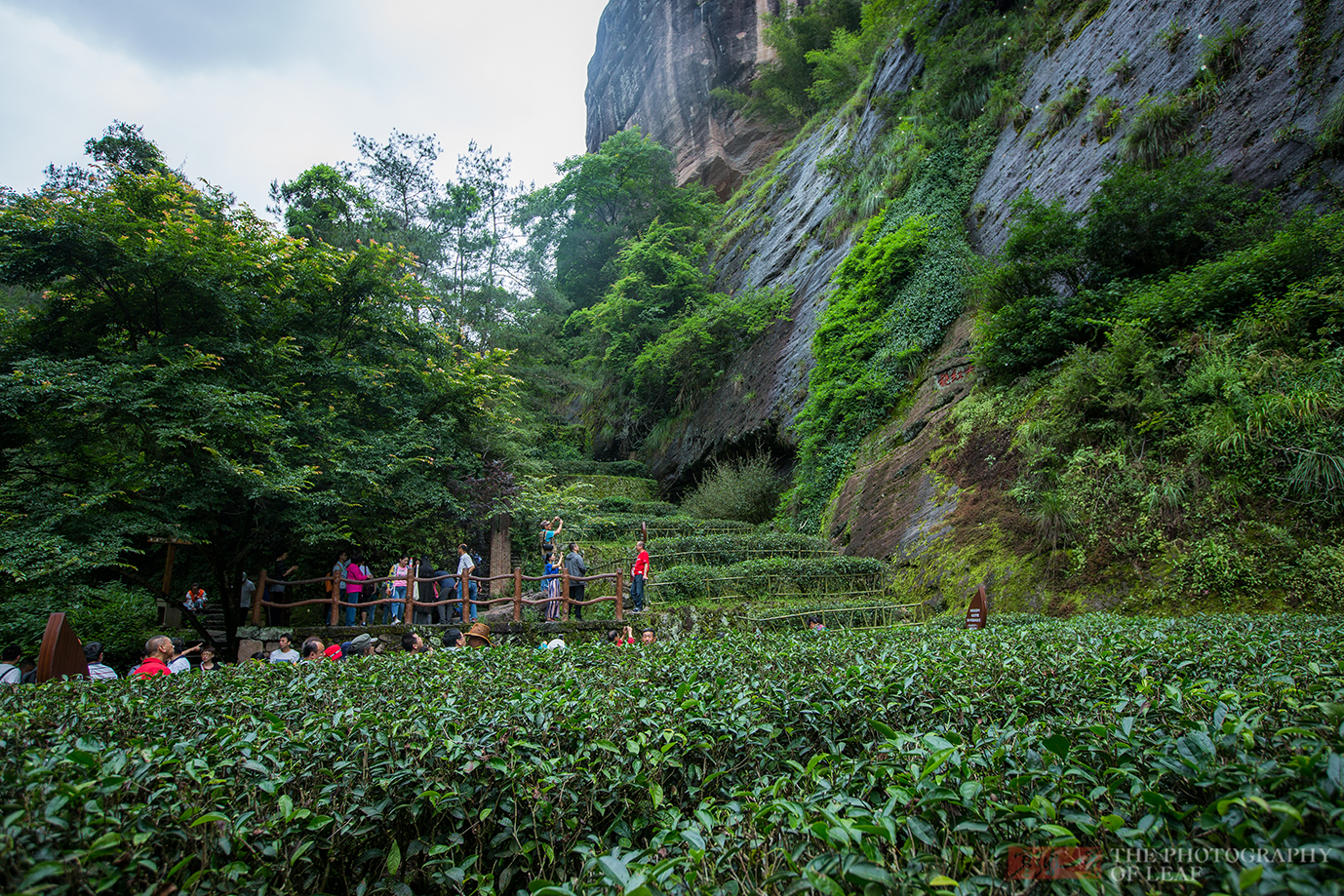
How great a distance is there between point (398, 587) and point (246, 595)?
13.5 feet

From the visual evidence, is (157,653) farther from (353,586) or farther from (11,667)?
(353,586)

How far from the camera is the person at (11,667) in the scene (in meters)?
5.28

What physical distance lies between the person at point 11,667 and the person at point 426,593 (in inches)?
234

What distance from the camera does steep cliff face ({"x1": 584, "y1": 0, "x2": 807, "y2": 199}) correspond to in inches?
1261

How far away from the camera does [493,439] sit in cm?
1586

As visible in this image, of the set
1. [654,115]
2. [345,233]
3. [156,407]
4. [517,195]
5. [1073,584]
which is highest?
[654,115]

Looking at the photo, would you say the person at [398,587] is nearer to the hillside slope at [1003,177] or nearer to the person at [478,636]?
the person at [478,636]

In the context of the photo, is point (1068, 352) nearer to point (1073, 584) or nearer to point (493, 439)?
point (1073, 584)

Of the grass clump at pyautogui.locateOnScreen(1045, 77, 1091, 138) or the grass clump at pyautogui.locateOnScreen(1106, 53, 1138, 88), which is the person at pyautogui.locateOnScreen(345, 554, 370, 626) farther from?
the grass clump at pyautogui.locateOnScreen(1106, 53, 1138, 88)

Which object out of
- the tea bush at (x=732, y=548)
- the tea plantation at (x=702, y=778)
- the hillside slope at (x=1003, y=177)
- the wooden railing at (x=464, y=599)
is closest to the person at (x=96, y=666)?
the tea plantation at (x=702, y=778)

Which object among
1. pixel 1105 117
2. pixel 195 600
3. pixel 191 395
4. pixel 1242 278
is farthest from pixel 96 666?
pixel 1105 117

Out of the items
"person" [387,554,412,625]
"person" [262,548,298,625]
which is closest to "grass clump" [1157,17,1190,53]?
"person" [387,554,412,625]

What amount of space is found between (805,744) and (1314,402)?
740 cm

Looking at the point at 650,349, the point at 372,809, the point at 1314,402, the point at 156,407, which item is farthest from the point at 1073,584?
the point at 650,349
